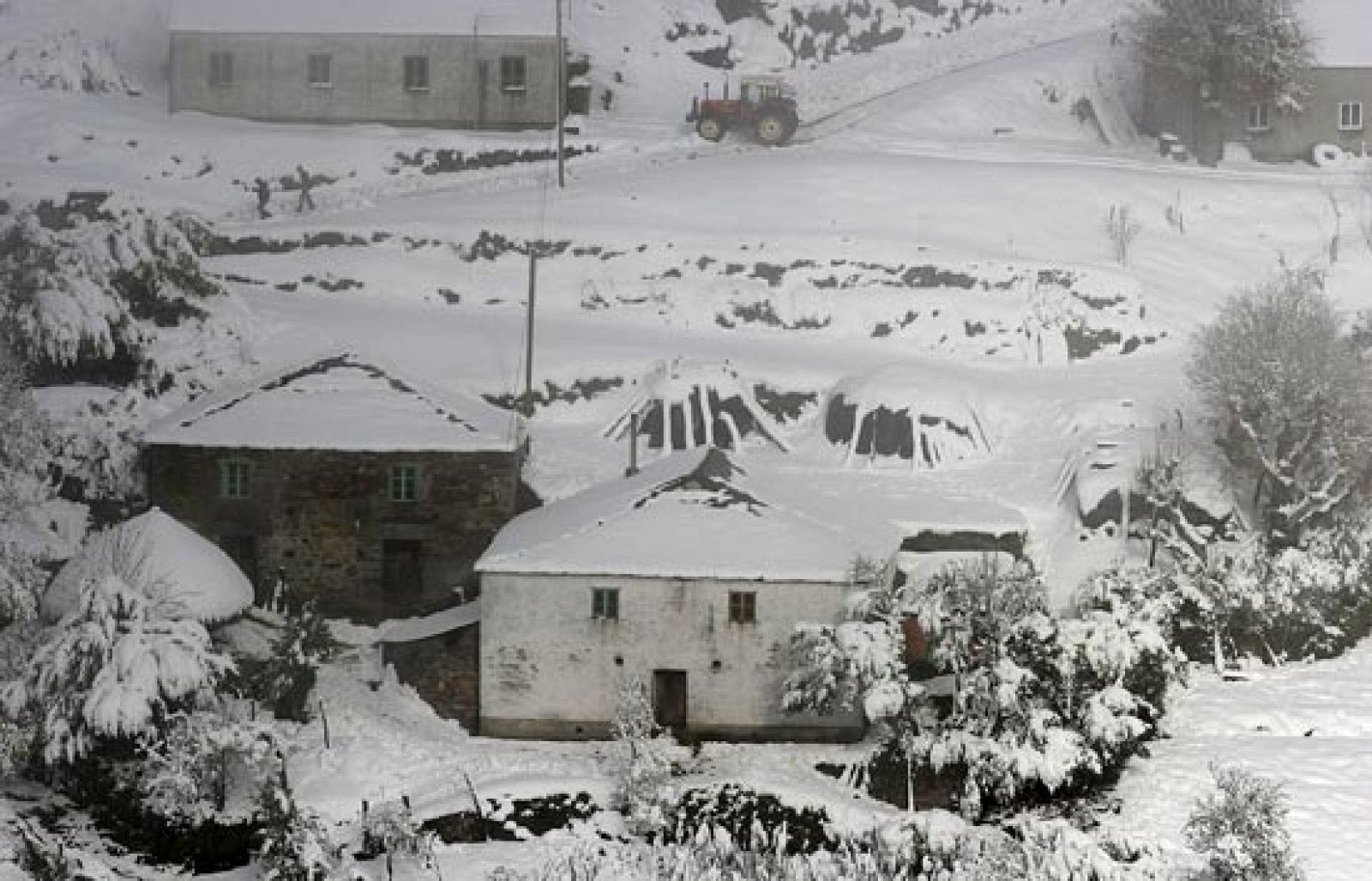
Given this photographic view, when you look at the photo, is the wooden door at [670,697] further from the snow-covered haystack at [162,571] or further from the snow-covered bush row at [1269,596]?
the snow-covered bush row at [1269,596]

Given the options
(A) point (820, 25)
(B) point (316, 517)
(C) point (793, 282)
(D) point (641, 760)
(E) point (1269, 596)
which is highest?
(A) point (820, 25)

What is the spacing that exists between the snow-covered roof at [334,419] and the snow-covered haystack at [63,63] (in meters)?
10.7

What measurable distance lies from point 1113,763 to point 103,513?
43.8 feet

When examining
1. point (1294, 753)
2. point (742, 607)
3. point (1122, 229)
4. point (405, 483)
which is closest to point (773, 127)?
point (1122, 229)

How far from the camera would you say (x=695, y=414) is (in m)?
25.3

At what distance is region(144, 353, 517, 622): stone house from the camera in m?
23.0

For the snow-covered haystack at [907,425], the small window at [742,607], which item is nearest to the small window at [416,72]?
Result: the snow-covered haystack at [907,425]

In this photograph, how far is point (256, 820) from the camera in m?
19.0

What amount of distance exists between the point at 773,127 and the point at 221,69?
10953mm

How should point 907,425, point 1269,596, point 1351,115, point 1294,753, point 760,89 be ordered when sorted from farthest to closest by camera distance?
point 1351,115, point 760,89, point 907,425, point 1269,596, point 1294,753

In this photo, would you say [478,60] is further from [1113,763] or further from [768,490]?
[1113,763]

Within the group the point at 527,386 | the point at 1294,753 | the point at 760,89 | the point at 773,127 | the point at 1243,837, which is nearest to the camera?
the point at 1243,837

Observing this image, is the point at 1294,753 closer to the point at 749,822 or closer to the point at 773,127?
the point at 749,822

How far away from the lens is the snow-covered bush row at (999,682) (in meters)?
19.2
